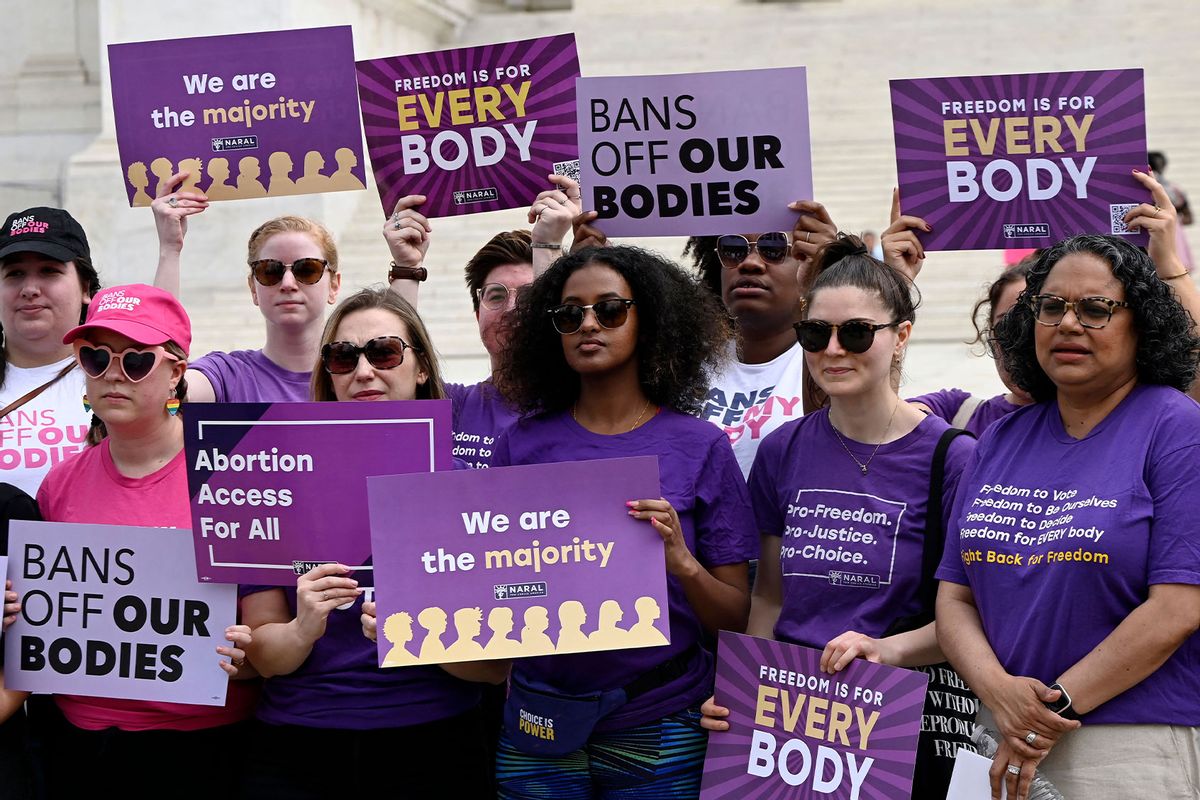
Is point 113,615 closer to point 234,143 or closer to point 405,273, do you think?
point 405,273

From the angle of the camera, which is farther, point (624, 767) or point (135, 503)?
point (135, 503)

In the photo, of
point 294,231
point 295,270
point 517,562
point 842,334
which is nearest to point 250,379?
point 295,270

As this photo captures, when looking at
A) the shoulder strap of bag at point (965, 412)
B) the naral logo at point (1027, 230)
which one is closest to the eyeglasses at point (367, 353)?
the shoulder strap of bag at point (965, 412)

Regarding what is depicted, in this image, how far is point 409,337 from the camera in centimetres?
452

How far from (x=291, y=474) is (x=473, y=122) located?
6.27 ft

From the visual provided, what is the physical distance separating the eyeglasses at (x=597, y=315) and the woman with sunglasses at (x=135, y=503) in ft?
3.60

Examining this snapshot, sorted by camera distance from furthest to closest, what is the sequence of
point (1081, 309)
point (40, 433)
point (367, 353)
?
point (40, 433), point (367, 353), point (1081, 309)

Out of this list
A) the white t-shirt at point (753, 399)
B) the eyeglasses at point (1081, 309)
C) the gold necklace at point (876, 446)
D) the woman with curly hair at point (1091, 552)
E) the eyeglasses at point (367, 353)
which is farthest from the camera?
the white t-shirt at point (753, 399)

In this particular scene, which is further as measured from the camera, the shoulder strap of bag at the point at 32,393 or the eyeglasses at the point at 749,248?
the eyeglasses at the point at 749,248

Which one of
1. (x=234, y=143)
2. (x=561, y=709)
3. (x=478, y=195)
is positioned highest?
(x=234, y=143)

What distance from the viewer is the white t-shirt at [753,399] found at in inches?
190

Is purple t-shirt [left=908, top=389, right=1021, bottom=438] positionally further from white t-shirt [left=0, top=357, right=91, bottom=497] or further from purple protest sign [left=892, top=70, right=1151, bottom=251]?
white t-shirt [left=0, top=357, right=91, bottom=497]

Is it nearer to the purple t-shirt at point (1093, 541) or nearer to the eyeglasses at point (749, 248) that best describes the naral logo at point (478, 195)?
the eyeglasses at point (749, 248)

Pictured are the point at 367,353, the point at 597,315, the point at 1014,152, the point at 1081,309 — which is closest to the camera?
the point at 1081,309
